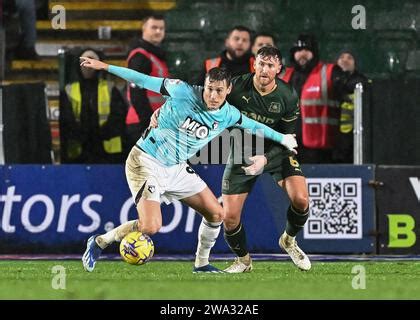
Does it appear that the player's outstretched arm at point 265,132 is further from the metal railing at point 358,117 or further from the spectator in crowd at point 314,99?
the spectator in crowd at point 314,99

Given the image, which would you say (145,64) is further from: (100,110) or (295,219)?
(295,219)

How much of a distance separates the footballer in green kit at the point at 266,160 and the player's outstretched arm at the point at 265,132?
25cm

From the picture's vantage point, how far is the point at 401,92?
1500 centimetres

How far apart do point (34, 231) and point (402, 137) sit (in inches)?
174

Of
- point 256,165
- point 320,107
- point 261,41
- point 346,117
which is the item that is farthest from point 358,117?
point 256,165

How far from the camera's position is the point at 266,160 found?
12.6 meters

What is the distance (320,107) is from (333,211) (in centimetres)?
127

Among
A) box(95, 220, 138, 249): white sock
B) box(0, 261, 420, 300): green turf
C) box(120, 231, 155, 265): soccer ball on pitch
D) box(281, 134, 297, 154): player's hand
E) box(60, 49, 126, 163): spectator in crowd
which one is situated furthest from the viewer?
box(60, 49, 126, 163): spectator in crowd

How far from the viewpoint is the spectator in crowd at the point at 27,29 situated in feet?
57.1

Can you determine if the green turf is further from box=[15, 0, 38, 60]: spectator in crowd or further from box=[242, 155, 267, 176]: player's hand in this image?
box=[15, 0, 38, 60]: spectator in crowd

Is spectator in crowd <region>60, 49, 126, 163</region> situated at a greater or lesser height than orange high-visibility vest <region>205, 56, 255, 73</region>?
lesser

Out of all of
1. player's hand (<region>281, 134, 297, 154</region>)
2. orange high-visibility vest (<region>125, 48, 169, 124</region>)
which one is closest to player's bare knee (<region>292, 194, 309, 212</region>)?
player's hand (<region>281, 134, 297, 154</region>)

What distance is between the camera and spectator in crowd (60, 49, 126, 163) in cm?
1566

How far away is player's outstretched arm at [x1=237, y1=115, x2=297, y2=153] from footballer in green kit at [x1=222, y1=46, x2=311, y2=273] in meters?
0.25
